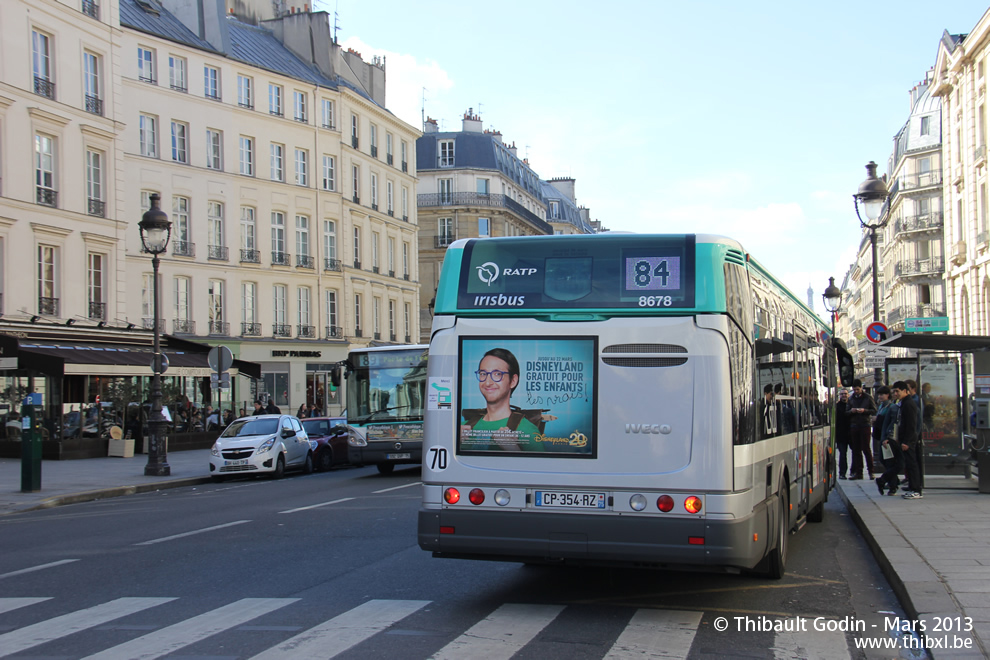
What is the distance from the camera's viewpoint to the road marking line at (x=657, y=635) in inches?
254

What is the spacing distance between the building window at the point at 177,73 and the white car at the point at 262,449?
26650 mm

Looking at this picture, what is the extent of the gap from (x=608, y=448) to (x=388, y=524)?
629 centimetres

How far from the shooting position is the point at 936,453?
58.0 feet

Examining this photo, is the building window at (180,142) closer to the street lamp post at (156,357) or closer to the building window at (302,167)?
the building window at (302,167)

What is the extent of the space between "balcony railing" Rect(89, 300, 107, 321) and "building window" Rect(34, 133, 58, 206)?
143 inches

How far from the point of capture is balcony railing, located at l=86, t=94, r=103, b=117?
116ft

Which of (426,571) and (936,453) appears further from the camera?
(936,453)

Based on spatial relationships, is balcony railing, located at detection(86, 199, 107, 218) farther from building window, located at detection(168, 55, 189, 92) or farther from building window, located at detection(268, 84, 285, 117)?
building window, located at detection(268, 84, 285, 117)

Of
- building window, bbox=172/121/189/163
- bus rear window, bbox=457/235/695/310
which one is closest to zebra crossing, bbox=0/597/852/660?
bus rear window, bbox=457/235/695/310

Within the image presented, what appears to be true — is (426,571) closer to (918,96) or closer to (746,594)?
(746,594)

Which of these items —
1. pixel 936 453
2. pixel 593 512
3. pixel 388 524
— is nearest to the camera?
pixel 593 512

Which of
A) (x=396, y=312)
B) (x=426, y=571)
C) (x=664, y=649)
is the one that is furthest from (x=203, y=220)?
(x=664, y=649)

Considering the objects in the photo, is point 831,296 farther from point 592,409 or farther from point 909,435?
point 592,409

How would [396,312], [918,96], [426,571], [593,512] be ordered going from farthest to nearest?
[918,96]
[396,312]
[426,571]
[593,512]
